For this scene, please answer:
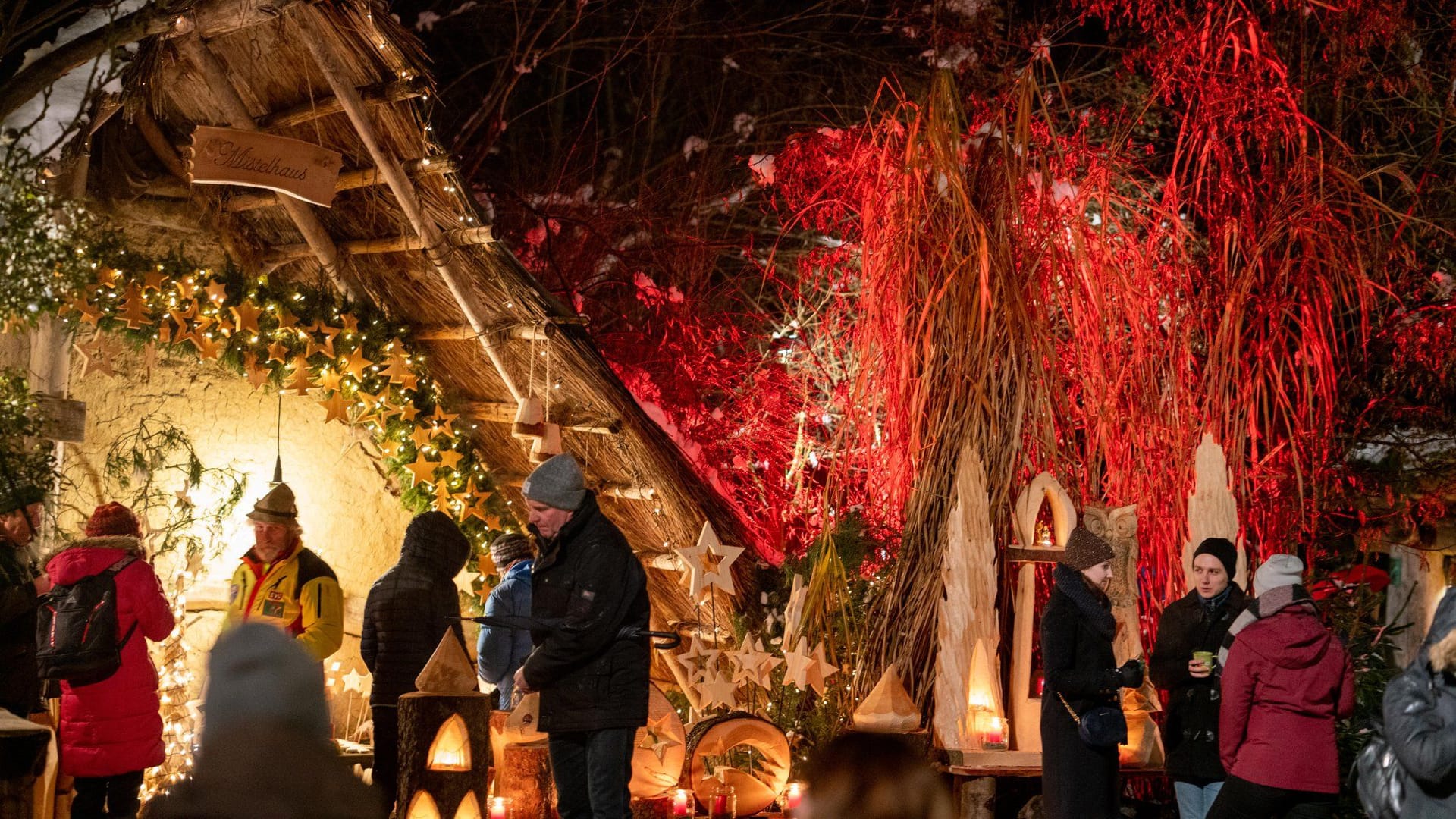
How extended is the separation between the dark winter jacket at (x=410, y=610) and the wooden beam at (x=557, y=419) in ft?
6.48

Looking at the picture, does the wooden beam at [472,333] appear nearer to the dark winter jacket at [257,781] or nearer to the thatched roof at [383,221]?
the thatched roof at [383,221]

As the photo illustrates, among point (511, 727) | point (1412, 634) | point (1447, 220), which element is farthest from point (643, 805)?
point (1412, 634)

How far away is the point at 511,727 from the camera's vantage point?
23.2ft

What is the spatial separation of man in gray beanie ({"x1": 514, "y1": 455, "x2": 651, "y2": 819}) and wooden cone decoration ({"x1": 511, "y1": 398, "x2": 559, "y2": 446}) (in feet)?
9.30

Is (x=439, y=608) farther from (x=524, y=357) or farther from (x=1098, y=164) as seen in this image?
(x=1098, y=164)

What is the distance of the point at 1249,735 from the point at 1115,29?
9.99m

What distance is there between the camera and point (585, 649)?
5.33m

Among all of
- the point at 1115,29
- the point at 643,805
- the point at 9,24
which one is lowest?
the point at 643,805

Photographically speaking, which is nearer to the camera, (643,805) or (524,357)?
(643,805)

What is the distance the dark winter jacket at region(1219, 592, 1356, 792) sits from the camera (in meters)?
5.67

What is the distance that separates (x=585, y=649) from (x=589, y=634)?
6 cm

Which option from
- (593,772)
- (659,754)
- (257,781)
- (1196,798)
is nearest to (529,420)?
(659,754)

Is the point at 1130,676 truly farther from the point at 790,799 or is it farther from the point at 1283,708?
the point at 790,799

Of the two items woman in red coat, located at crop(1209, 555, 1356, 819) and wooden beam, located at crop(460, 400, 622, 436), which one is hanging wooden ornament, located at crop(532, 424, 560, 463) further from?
woman in red coat, located at crop(1209, 555, 1356, 819)
